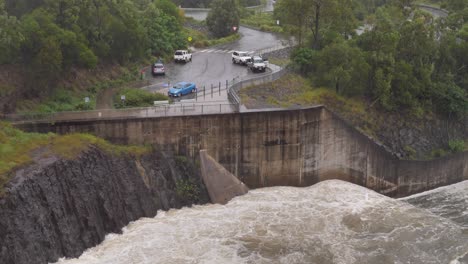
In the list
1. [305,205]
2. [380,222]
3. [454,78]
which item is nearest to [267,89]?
[305,205]

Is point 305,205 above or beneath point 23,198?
beneath

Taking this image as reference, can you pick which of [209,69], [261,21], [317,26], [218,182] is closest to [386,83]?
[317,26]

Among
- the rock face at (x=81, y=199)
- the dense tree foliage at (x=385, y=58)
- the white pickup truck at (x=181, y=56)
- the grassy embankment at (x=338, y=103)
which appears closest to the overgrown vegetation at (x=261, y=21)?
the dense tree foliage at (x=385, y=58)

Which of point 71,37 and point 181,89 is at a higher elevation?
point 71,37

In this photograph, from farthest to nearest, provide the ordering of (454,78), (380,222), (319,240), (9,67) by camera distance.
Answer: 1. (454,78)
2. (9,67)
3. (380,222)
4. (319,240)

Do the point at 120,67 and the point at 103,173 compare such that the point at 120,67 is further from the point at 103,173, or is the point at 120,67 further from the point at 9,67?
the point at 103,173

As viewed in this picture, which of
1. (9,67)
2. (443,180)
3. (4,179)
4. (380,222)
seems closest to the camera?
(4,179)

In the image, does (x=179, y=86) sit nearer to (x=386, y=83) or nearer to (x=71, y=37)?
(x=71, y=37)
